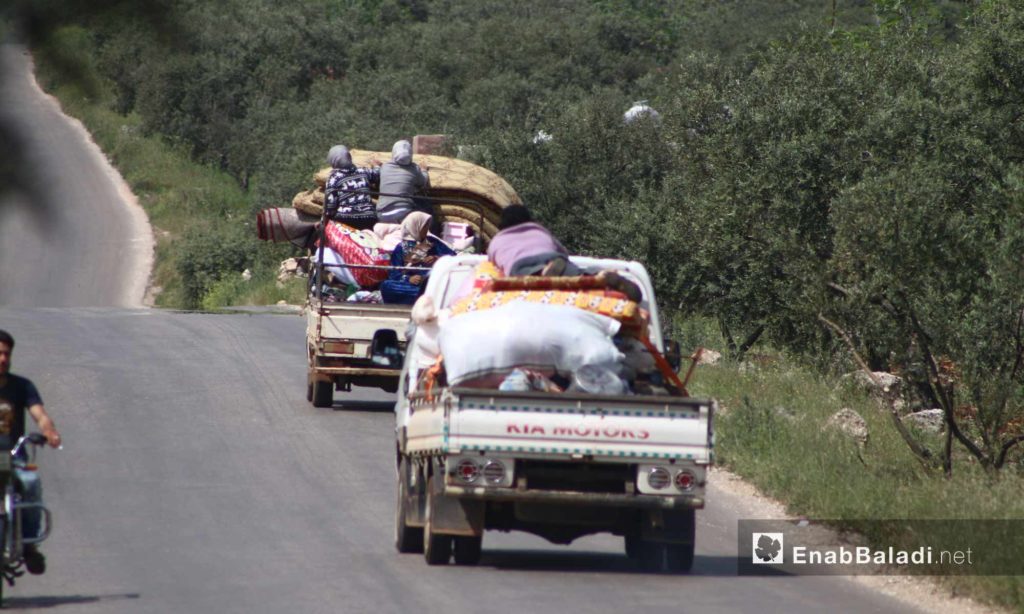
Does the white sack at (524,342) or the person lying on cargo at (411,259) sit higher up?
the person lying on cargo at (411,259)

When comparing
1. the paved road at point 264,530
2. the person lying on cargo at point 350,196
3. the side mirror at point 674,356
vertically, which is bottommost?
the paved road at point 264,530

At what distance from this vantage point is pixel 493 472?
27.9ft

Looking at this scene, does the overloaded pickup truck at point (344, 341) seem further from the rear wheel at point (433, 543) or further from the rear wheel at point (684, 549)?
the rear wheel at point (684, 549)

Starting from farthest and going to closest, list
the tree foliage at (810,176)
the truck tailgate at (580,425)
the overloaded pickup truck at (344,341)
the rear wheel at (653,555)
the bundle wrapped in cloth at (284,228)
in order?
1. the bundle wrapped in cloth at (284,228)
2. the overloaded pickup truck at (344,341)
3. the tree foliage at (810,176)
4. the rear wheel at (653,555)
5. the truck tailgate at (580,425)

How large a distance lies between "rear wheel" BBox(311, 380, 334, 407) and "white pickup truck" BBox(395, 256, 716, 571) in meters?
7.15

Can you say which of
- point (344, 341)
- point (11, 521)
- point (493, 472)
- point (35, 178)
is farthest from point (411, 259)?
point (35, 178)

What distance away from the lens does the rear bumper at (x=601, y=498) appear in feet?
28.0

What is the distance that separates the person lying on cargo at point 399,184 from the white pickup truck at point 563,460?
8.36m

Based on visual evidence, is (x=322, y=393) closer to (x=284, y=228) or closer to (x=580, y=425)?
(x=284, y=228)

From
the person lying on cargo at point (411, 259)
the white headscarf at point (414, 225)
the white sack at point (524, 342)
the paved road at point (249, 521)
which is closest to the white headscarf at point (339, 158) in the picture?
the person lying on cargo at point (411, 259)

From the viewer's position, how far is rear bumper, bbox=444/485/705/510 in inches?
336

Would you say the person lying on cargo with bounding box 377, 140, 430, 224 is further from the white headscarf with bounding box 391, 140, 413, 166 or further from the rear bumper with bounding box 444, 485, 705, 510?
the rear bumper with bounding box 444, 485, 705, 510

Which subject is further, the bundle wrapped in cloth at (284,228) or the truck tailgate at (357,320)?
the bundle wrapped in cloth at (284,228)

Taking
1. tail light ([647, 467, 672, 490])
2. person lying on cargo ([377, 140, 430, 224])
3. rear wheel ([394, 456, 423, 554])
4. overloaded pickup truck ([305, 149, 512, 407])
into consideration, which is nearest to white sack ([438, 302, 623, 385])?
tail light ([647, 467, 672, 490])
